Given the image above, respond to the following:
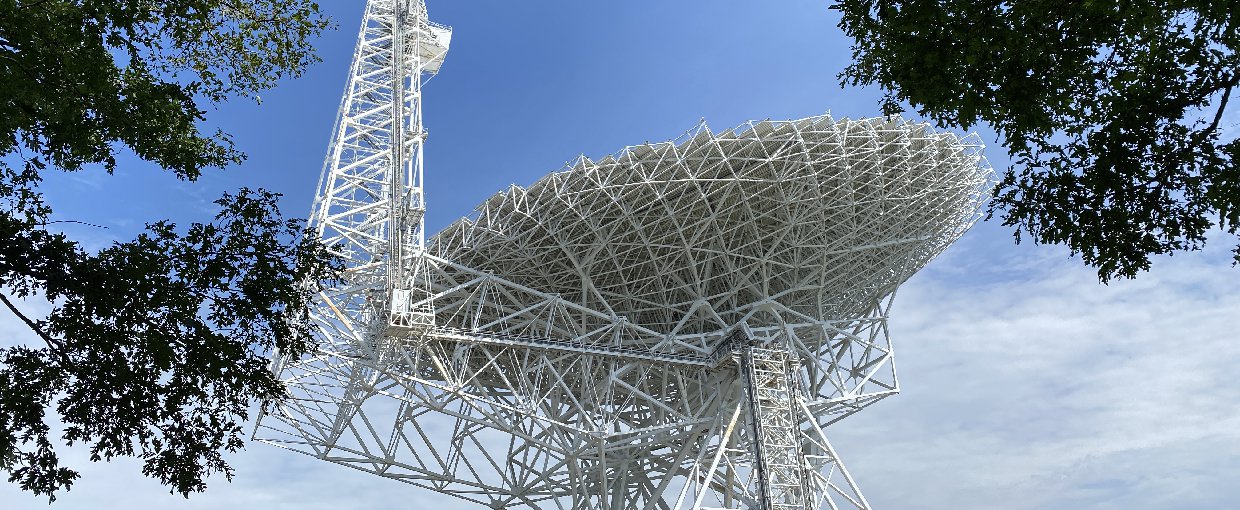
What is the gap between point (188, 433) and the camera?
39.6 ft

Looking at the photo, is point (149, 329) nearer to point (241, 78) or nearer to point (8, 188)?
point (8, 188)

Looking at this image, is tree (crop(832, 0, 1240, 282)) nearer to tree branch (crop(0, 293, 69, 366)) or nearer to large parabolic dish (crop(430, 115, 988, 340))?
tree branch (crop(0, 293, 69, 366))

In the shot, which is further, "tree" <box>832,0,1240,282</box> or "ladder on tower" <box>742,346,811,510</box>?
"ladder on tower" <box>742,346,811,510</box>

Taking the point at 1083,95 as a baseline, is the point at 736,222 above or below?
above

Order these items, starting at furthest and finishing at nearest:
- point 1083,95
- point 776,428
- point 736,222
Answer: point 736,222 → point 776,428 → point 1083,95

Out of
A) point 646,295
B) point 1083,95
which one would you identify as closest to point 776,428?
point 646,295

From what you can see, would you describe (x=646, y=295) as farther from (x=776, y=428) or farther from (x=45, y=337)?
(x=45, y=337)

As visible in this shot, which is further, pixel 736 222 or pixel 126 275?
pixel 736 222

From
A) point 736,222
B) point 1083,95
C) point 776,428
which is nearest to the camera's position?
point 1083,95

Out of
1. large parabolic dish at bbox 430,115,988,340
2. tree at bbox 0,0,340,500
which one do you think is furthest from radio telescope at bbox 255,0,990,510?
tree at bbox 0,0,340,500

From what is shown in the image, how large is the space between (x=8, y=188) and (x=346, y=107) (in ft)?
83.1

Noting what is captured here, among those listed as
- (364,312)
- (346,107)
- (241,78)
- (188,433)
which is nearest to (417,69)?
(346,107)

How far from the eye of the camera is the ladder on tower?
98.2 feet

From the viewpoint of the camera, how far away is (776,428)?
30953 millimetres
